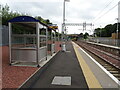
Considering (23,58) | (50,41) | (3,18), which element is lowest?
(23,58)

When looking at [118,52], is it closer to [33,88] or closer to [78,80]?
[78,80]

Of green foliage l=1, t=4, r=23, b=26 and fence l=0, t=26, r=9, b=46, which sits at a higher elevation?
green foliage l=1, t=4, r=23, b=26

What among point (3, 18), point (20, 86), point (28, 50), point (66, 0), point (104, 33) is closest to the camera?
point (20, 86)

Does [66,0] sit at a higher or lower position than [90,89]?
higher

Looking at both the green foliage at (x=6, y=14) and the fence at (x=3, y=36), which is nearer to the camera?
the fence at (x=3, y=36)

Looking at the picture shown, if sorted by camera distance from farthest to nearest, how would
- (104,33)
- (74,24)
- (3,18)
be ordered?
(104,33)
(74,24)
(3,18)

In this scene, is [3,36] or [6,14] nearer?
[3,36]

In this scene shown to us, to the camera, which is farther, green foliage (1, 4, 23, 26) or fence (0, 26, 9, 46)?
green foliage (1, 4, 23, 26)

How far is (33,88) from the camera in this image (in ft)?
15.8

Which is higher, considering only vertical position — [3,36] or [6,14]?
[6,14]

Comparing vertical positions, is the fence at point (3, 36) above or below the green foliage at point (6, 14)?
below

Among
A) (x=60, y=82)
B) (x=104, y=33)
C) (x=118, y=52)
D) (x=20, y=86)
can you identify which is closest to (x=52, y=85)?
(x=60, y=82)

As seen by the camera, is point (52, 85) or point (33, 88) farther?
point (52, 85)

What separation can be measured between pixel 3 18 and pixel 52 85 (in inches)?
1113
